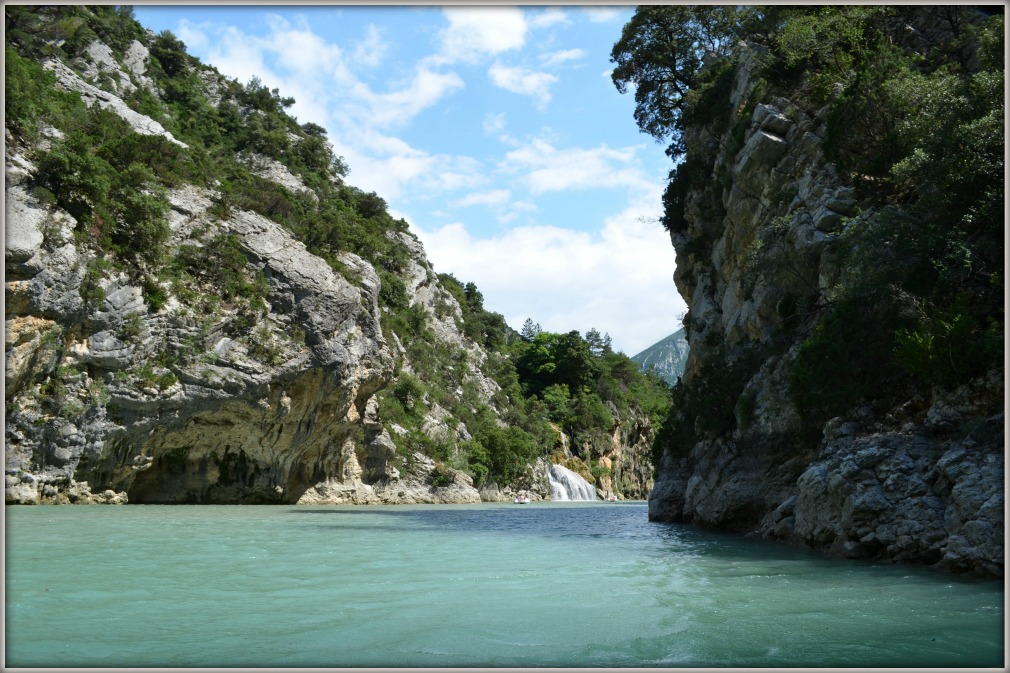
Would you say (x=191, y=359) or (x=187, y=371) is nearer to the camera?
(x=187, y=371)

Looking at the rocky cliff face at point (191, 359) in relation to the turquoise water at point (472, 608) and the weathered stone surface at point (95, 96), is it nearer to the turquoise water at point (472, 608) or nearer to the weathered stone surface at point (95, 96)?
the weathered stone surface at point (95, 96)

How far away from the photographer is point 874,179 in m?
20.1

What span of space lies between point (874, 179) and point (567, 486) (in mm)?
46866

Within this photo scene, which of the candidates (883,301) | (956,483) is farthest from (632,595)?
(883,301)

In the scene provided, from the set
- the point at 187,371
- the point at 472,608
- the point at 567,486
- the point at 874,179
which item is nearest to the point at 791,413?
the point at 874,179

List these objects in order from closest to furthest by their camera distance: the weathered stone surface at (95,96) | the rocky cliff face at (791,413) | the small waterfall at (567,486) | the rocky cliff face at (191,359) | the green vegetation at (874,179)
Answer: the rocky cliff face at (791,413) → the green vegetation at (874,179) → the rocky cliff face at (191,359) → the weathered stone surface at (95,96) → the small waterfall at (567,486)

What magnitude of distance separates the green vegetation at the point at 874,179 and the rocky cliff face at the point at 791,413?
347 millimetres

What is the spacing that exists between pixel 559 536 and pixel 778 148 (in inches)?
624

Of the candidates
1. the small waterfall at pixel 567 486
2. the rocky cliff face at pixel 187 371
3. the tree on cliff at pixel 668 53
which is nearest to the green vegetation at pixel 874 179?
the tree on cliff at pixel 668 53

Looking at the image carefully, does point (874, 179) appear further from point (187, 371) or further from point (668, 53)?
point (187, 371)

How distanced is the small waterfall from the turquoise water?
48.9 m

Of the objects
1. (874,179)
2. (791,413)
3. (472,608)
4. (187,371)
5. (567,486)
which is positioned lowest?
(567,486)

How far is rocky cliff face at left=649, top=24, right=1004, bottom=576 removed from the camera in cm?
1064

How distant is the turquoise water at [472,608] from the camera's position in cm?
560
